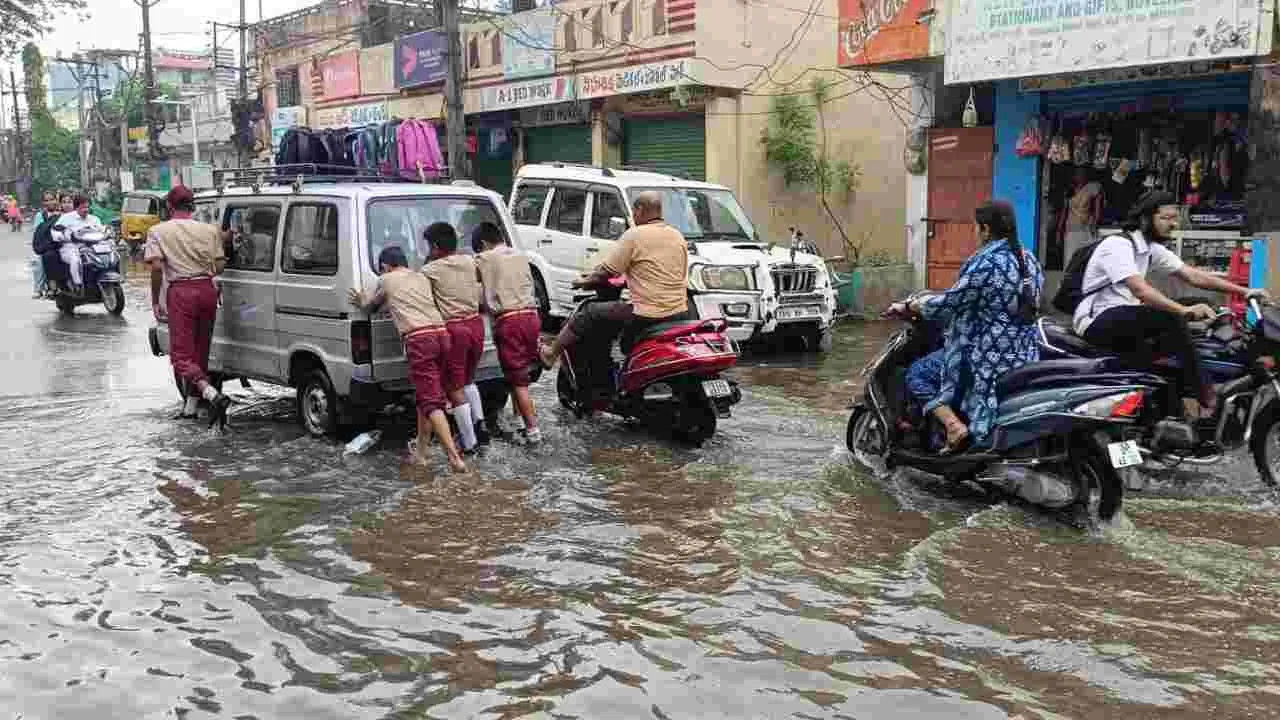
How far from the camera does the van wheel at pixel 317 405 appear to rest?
7863 mm

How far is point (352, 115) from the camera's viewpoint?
1028 inches

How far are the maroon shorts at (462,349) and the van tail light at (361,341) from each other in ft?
1.90

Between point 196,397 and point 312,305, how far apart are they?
182cm

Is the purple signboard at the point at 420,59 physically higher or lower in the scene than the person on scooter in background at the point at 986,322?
higher

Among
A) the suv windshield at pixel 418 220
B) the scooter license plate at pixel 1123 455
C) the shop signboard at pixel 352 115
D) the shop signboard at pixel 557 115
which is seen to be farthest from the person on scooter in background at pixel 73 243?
the scooter license plate at pixel 1123 455

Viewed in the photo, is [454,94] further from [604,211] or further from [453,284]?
[453,284]

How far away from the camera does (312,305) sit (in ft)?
25.4

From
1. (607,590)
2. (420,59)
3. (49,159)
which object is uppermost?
(49,159)

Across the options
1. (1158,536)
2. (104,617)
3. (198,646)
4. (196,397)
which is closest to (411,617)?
(198,646)

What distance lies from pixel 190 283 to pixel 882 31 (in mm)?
9345

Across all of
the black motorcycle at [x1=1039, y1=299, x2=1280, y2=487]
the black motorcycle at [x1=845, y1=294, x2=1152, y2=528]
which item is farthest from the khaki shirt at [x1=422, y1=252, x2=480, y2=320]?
the black motorcycle at [x1=1039, y1=299, x2=1280, y2=487]

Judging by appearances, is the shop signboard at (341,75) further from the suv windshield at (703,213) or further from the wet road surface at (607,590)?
the wet road surface at (607,590)

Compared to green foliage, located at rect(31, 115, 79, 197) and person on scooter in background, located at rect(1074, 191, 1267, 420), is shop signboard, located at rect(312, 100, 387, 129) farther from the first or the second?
green foliage, located at rect(31, 115, 79, 197)

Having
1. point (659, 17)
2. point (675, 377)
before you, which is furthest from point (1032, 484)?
point (659, 17)
